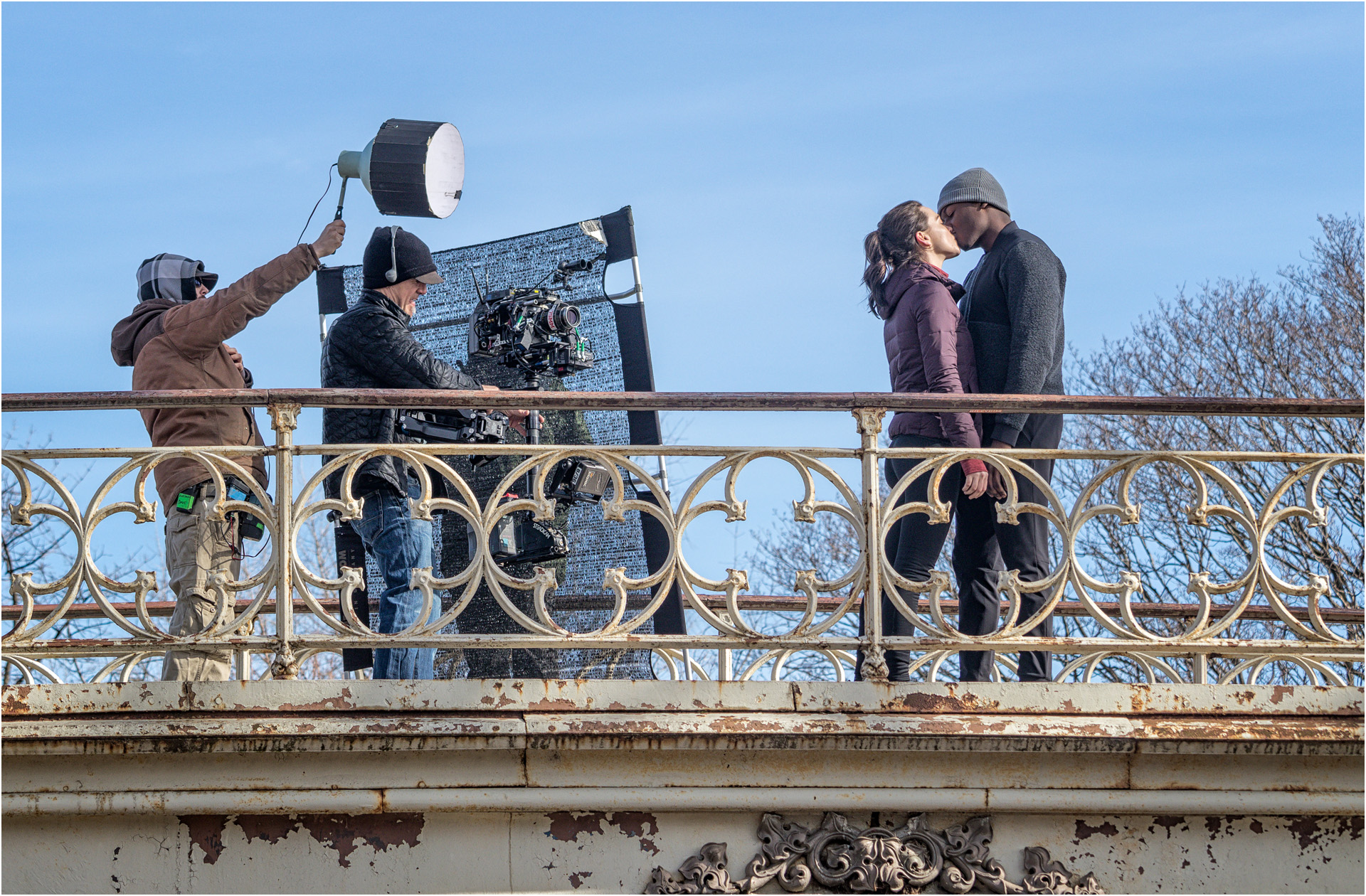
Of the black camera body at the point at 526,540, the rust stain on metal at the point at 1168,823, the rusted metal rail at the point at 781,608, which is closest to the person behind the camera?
the rust stain on metal at the point at 1168,823

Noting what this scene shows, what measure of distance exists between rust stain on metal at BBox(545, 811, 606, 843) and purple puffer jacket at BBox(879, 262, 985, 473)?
1939mm

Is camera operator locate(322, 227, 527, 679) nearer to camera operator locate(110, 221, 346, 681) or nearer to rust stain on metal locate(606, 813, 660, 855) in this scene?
camera operator locate(110, 221, 346, 681)

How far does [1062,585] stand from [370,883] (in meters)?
2.52

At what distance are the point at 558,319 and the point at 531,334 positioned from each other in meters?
0.14

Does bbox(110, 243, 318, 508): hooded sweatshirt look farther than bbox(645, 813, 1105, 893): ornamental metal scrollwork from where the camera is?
Yes

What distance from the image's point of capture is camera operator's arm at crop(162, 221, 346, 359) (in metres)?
6.06

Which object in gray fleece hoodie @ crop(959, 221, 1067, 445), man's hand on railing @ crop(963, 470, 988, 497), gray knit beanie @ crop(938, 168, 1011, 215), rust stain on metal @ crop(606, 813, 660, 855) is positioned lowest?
rust stain on metal @ crop(606, 813, 660, 855)

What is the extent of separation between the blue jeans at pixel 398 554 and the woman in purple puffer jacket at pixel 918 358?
71.8 inches

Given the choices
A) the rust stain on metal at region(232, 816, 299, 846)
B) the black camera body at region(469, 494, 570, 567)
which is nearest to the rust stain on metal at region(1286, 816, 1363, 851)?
the black camera body at region(469, 494, 570, 567)

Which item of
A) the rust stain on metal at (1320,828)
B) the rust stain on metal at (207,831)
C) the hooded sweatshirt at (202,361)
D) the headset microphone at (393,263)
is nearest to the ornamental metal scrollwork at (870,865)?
the rust stain on metal at (1320,828)

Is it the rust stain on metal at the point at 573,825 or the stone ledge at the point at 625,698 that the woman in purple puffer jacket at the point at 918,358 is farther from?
the rust stain on metal at the point at 573,825

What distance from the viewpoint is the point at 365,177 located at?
683cm

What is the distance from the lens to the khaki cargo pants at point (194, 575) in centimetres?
582

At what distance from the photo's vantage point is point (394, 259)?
656cm
